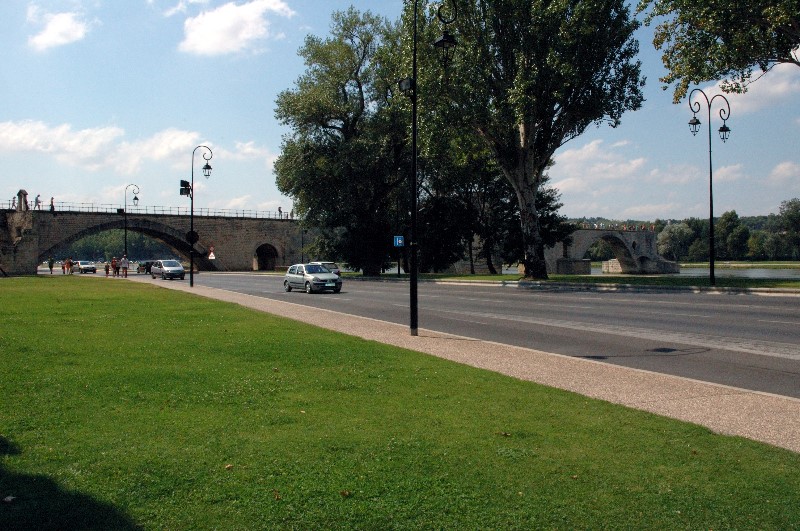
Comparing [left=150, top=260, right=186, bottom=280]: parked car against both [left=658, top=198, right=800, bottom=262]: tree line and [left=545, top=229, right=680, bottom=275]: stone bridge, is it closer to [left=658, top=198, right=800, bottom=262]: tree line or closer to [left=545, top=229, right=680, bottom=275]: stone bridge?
[left=545, top=229, right=680, bottom=275]: stone bridge

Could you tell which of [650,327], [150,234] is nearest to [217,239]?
[150,234]

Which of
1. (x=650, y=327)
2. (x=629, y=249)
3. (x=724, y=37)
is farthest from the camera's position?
(x=629, y=249)

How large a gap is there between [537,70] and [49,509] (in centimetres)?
3366

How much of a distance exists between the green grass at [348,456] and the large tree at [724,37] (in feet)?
77.4

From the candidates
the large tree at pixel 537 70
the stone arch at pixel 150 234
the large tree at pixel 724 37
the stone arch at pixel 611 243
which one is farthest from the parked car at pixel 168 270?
the stone arch at pixel 611 243

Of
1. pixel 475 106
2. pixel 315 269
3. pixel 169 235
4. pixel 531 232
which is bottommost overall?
pixel 315 269

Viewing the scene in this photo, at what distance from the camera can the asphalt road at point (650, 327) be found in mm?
10945

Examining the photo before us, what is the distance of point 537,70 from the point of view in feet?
114

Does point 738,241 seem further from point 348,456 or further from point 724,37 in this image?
point 348,456

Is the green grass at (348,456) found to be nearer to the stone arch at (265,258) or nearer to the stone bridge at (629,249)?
the stone arch at (265,258)

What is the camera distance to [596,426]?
6.56 meters

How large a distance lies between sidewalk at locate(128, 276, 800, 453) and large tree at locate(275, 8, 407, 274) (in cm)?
3776

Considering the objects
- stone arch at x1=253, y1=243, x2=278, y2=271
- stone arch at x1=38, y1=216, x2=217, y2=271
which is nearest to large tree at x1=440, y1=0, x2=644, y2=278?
stone arch at x1=38, y1=216, x2=217, y2=271

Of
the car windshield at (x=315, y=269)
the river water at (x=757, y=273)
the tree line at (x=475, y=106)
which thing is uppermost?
the tree line at (x=475, y=106)
